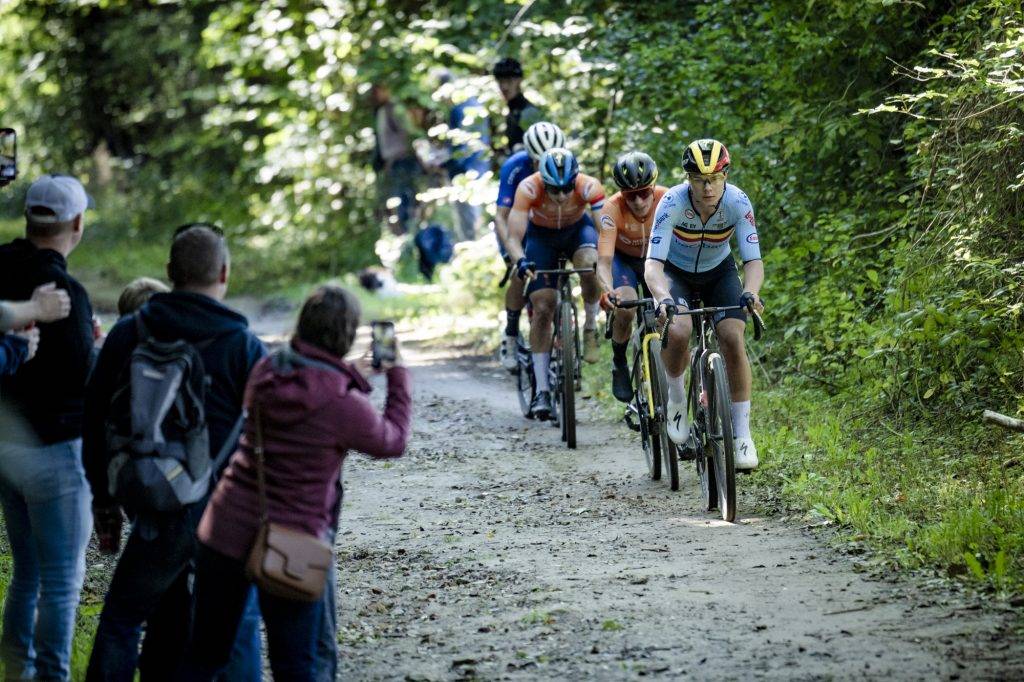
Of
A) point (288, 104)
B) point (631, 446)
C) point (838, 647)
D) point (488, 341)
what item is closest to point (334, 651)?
point (838, 647)

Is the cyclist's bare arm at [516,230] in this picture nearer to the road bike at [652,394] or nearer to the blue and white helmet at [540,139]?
the blue and white helmet at [540,139]

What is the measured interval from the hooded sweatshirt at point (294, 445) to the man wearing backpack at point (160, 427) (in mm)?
253

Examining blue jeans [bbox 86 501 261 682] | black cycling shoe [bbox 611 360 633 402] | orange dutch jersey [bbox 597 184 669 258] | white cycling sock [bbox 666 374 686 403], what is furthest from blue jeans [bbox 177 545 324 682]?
black cycling shoe [bbox 611 360 633 402]

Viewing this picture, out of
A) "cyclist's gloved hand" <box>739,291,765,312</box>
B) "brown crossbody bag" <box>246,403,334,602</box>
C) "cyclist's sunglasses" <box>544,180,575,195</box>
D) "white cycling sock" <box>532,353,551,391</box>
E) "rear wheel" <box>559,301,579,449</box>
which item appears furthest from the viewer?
"white cycling sock" <box>532,353,551,391</box>

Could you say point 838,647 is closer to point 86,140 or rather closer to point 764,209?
point 764,209

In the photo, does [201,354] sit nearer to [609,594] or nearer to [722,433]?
[609,594]

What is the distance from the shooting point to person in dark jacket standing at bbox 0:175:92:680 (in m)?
4.81

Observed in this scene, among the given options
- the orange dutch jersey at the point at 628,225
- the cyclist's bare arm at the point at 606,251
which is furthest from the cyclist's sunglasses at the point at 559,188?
the cyclist's bare arm at the point at 606,251

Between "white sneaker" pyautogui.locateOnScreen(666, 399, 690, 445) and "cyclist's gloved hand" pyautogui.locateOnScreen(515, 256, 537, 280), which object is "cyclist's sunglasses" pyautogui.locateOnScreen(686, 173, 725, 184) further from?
"cyclist's gloved hand" pyautogui.locateOnScreen(515, 256, 537, 280)

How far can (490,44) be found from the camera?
17.0 metres

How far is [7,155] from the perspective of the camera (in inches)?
223

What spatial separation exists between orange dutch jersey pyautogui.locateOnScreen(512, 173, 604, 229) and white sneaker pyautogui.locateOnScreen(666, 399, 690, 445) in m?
2.64

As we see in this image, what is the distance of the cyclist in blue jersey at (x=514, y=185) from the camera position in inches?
434

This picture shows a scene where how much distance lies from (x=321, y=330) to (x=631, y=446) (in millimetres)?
6394
